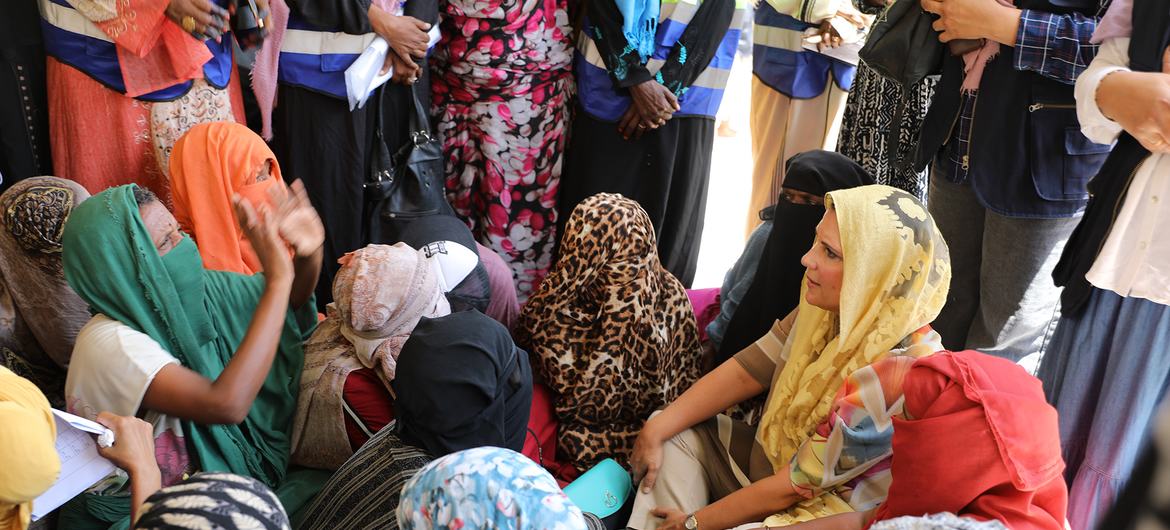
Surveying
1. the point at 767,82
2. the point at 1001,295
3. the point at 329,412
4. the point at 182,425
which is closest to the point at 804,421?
the point at 1001,295

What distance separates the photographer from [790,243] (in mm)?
2494

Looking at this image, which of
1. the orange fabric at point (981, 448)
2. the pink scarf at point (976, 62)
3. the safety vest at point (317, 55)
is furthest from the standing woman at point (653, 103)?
the orange fabric at point (981, 448)

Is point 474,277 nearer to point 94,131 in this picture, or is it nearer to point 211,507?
point 94,131

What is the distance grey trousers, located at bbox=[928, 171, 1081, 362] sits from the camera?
8.02ft

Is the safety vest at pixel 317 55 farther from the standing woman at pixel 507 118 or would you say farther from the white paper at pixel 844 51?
the white paper at pixel 844 51

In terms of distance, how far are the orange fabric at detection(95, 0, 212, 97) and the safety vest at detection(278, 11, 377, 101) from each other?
320mm

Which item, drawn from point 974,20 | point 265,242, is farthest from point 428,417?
point 974,20

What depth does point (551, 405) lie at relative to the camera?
96.9 inches

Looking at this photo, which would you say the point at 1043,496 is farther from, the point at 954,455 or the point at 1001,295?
the point at 1001,295

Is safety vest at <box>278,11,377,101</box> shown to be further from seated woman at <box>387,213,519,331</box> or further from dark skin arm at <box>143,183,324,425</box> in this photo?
dark skin arm at <box>143,183,324,425</box>

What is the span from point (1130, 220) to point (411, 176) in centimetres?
206

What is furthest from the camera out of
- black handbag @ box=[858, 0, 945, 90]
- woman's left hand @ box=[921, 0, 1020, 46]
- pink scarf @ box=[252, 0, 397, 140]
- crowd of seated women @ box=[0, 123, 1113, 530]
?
pink scarf @ box=[252, 0, 397, 140]

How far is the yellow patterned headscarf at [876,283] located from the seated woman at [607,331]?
0.49m

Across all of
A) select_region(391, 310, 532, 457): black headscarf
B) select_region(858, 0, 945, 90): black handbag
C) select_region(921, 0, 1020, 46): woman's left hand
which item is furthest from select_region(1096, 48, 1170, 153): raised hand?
select_region(391, 310, 532, 457): black headscarf
